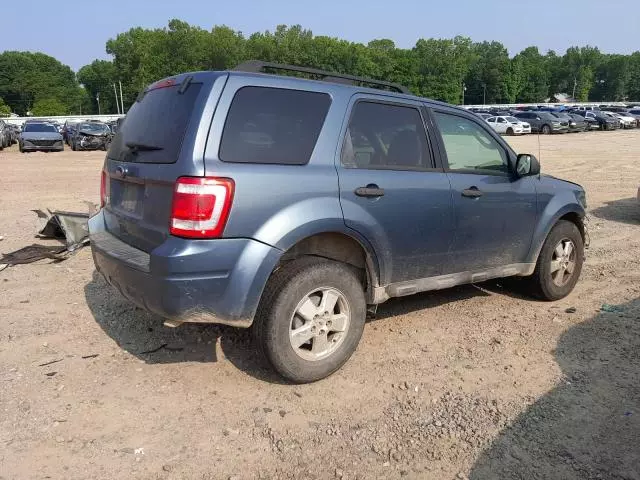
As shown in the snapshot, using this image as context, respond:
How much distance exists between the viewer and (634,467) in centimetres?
284

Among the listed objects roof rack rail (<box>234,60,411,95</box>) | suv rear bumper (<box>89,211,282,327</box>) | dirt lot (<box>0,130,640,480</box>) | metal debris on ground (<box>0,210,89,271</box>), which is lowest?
dirt lot (<box>0,130,640,480</box>)

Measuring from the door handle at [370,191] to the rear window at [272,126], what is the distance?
1.37 ft

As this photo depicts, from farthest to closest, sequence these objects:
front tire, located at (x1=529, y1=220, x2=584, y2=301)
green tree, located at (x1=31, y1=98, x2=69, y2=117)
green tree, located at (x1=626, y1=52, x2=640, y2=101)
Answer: green tree, located at (x1=626, y1=52, x2=640, y2=101)
green tree, located at (x1=31, y1=98, x2=69, y2=117)
front tire, located at (x1=529, y1=220, x2=584, y2=301)

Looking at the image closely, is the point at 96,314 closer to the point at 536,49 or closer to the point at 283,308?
the point at 283,308

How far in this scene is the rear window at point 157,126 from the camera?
10.9 feet

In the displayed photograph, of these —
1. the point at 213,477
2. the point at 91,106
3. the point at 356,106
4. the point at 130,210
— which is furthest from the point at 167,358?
the point at 91,106

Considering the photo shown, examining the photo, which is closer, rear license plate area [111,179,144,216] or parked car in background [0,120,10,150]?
rear license plate area [111,179,144,216]

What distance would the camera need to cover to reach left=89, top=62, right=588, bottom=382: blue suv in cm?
318

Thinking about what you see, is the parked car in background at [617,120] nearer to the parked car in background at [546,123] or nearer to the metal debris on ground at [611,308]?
the parked car in background at [546,123]

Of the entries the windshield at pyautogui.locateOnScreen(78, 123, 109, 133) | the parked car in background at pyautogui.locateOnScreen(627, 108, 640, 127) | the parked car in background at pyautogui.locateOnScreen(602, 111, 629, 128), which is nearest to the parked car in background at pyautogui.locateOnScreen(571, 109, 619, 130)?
the parked car in background at pyautogui.locateOnScreen(602, 111, 629, 128)

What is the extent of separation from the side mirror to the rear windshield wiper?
3006 millimetres

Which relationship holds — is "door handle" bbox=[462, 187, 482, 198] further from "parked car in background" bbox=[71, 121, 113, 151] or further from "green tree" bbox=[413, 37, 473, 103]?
"green tree" bbox=[413, 37, 473, 103]

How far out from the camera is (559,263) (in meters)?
5.27

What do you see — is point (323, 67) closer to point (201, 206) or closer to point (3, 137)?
point (3, 137)
